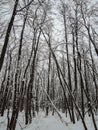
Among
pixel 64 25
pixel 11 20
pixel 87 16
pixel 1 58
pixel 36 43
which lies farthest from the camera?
pixel 64 25

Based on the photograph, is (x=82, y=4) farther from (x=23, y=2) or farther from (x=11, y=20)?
(x=11, y=20)

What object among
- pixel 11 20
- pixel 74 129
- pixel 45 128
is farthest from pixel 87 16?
pixel 45 128

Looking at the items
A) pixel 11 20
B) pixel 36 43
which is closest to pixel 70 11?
pixel 36 43

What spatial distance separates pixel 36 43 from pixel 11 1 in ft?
18.8

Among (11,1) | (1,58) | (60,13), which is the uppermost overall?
(60,13)

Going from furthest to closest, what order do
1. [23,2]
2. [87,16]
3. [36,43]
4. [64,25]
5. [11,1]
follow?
[64,25], [36,43], [23,2], [87,16], [11,1]

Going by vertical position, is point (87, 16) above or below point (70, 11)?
below

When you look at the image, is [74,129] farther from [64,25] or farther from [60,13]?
[60,13]

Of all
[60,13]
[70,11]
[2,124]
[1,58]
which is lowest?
[2,124]

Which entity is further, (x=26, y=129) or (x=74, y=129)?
(x=26, y=129)

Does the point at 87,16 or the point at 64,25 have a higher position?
the point at 64,25

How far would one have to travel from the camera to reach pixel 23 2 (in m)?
9.81

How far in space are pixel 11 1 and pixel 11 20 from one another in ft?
3.85

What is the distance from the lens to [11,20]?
6113mm
